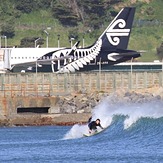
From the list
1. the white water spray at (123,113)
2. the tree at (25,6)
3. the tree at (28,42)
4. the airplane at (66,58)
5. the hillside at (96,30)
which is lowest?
the white water spray at (123,113)

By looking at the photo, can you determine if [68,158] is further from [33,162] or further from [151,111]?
[151,111]

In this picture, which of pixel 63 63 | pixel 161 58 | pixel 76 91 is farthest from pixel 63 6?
pixel 76 91

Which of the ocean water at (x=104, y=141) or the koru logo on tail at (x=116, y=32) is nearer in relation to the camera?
the ocean water at (x=104, y=141)

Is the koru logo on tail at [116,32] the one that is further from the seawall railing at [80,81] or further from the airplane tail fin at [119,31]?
the seawall railing at [80,81]

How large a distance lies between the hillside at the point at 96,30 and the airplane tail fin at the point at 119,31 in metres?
27.0

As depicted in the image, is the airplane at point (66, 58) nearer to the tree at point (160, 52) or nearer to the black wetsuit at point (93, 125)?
the tree at point (160, 52)

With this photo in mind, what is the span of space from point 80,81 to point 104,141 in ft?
104

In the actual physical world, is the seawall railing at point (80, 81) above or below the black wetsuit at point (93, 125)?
above

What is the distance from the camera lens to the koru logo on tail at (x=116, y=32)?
365ft

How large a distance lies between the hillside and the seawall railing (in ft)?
174

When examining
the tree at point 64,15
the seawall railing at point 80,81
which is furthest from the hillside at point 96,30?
the seawall railing at point 80,81

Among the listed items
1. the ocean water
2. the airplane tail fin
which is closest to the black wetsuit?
the ocean water

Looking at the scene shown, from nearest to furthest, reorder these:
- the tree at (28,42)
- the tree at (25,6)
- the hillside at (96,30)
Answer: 1. the tree at (28,42)
2. the hillside at (96,30)
3. the tree at (25,6)

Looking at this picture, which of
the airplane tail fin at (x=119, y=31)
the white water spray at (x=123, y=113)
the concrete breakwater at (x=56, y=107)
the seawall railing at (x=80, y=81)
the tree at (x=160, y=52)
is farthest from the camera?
the tree at (x=160, y=52)
